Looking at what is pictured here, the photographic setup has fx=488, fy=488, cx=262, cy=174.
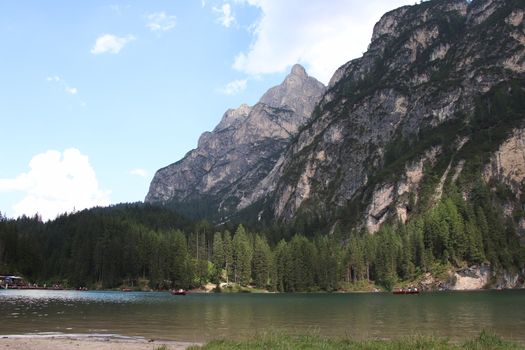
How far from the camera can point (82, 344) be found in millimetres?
39000

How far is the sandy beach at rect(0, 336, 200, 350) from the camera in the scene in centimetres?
3619

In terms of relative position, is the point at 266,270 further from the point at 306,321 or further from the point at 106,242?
the point at 306,321

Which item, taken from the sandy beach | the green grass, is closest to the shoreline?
the sandy beach

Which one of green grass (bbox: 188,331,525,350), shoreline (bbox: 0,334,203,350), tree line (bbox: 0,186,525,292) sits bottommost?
shoreline (bbox: 0,334,203,350)

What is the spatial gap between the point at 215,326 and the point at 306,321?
1286 cm

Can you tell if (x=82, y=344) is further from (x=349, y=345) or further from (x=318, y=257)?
(x=318, y=257)

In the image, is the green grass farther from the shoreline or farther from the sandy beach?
the sandy beach

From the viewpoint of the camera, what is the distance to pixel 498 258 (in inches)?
6806

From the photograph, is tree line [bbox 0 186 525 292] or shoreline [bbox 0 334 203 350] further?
tree line [bbox 0 186 525 292]

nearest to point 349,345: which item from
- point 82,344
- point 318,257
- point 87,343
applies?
point 82,344

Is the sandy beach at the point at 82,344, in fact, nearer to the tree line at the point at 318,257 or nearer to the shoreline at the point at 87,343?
the shoreline at the point at 87,343

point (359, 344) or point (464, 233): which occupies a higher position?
point (464, 233)

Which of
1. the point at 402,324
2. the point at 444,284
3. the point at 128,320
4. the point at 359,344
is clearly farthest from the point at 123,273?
the point at 359,344

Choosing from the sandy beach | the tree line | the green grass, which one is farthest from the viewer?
the tree line
